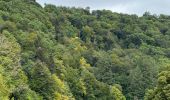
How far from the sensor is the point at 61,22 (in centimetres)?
17862

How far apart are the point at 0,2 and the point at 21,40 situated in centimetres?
3233

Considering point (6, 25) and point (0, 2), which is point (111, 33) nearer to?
point (0, 2)

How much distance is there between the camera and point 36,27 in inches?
5605

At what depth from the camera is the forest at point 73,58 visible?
95812 millimetres

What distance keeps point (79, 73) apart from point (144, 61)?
26072mm

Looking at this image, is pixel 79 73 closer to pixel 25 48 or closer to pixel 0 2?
pixel 25 48

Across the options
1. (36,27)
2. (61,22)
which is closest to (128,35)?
(61,22)

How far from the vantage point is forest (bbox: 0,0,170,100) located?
95812 mm

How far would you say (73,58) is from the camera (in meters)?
135

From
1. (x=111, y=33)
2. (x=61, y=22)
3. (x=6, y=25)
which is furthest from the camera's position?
(x=111, y=33)

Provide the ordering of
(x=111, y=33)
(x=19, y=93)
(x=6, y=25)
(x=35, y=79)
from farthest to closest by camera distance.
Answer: (x=111, y=33)
(x=6, y=25)
(x=35, y=79)
(x=19, y=93)

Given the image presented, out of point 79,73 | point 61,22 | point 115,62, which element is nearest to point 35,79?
point 79,73

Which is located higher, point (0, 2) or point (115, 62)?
point (0, 2)

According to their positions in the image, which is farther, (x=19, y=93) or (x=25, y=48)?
(x=25, y=48)
